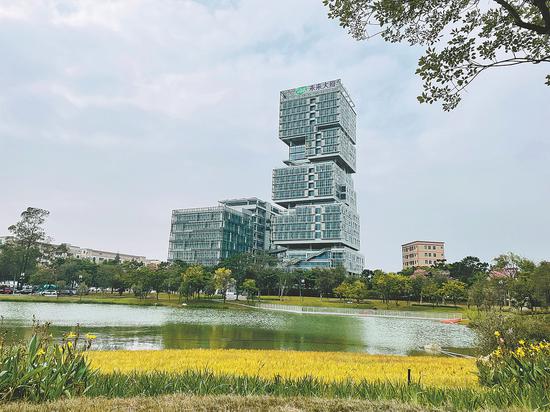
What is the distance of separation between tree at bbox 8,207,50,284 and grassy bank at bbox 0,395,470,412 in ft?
321

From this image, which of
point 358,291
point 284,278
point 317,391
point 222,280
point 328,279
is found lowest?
point 317,391

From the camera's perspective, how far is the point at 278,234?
142 metres

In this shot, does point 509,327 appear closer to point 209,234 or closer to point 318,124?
point 209,234

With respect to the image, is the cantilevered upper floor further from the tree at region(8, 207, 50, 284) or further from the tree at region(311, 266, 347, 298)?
the tree at region(8, 207, 50, 284)

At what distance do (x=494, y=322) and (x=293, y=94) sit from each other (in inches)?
6012

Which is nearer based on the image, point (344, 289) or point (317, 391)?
point (317, 391)

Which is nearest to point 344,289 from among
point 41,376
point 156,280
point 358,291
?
point 358,291

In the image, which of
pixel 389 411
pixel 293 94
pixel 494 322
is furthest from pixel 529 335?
pixel 293 94

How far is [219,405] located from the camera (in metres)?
4.63

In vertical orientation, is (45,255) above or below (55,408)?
above

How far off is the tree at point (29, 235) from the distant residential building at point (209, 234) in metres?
58.8

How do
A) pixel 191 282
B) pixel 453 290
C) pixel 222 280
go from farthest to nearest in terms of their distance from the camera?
1. pixel 222 280
2. pixel 453 290
3. pixel 191 282

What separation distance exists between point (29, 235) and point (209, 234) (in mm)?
63492

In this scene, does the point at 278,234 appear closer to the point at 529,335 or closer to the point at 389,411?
the point at 529,335
